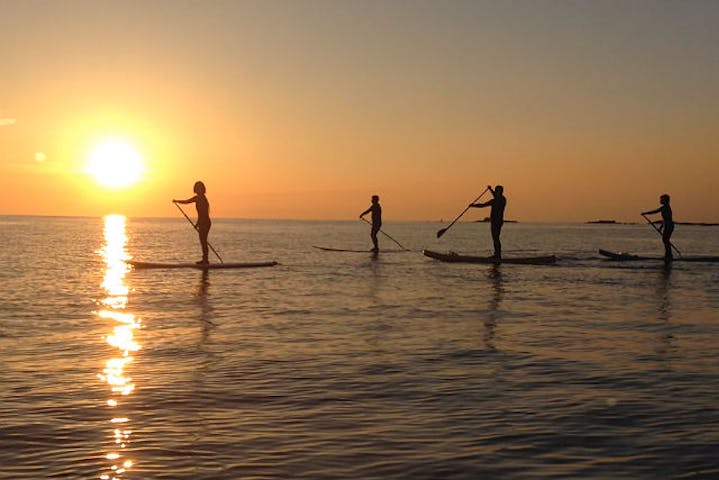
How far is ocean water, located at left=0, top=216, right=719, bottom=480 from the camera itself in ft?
19.5

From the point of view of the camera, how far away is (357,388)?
333 inches

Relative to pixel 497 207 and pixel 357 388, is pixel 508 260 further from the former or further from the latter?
pixel 357 388

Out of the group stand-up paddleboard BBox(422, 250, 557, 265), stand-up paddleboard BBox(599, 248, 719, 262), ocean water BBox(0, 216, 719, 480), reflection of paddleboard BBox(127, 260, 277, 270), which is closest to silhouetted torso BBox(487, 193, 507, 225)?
stand-up paddleboard BBox(422, 250, 557, 265)

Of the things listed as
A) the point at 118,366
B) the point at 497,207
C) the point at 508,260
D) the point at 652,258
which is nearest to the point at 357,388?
the point at 118,366

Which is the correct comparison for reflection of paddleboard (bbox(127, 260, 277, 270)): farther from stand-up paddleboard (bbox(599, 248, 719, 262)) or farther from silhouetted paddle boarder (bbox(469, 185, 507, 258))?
stand-up paddleboard (bbox(599, 248, 719, 262))

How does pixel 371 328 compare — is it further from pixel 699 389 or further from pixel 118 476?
pixel 118 476

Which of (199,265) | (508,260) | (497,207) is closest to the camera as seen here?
(199,265)

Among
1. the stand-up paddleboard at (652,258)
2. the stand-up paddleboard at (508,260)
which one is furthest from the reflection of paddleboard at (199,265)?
the stand-up paddleboard at (652,258)

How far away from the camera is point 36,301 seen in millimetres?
17062

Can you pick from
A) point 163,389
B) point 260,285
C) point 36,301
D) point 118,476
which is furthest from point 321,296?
point 118,476

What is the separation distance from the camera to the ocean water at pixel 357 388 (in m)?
5.94

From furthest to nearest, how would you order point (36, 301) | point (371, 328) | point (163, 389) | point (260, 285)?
1. point (260, 285)
2. point (36, 301)
3. point (371, 328)
4. point (163, 389)

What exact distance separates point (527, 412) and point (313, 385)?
95.2 inches

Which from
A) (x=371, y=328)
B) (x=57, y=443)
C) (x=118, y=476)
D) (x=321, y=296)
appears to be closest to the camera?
(x=118, y=476)
